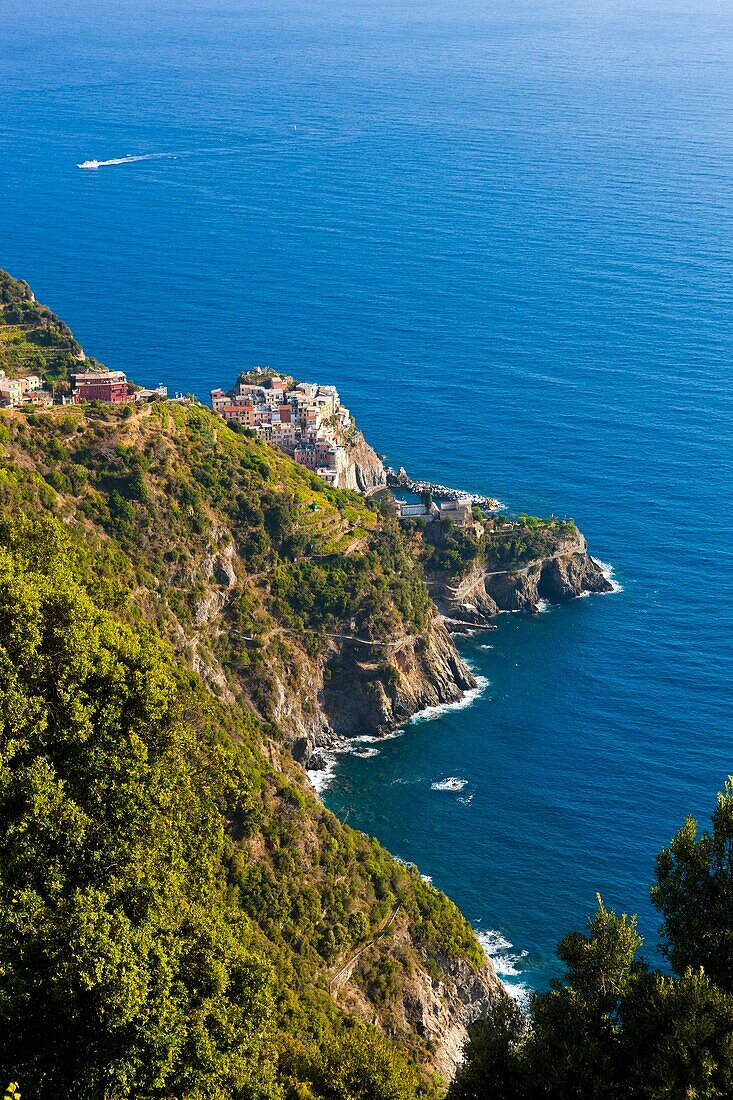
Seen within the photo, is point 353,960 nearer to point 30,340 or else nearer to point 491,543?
point 491,543

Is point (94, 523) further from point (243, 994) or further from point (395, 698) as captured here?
point (243, 994)

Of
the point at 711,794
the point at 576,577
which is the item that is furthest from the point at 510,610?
the point at 711,794

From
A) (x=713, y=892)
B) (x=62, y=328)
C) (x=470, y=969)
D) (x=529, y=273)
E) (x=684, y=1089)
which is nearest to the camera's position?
(x=684, y=1089)

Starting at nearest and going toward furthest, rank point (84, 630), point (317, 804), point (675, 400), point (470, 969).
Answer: point (84, 630) < point (470, 969) < point (317, 804) < point (675, 400)

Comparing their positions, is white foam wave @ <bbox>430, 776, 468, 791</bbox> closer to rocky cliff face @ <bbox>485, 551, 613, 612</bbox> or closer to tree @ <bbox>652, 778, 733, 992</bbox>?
rocky cliff face @ <bbox>485, 551, 613, 612</bbox>

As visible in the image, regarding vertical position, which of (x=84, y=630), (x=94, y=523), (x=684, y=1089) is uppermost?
(x=94, y=523)

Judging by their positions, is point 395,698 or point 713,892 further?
point 395,698

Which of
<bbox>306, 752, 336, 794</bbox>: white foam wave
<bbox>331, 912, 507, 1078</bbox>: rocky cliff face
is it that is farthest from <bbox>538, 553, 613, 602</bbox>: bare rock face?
<bbox>331, 912, 507, 1078</bbox>: rocky cliff face
